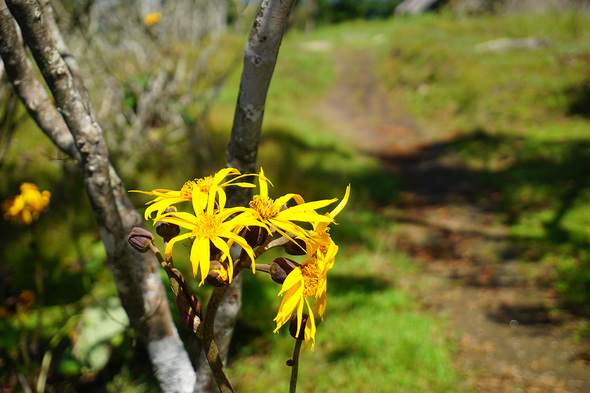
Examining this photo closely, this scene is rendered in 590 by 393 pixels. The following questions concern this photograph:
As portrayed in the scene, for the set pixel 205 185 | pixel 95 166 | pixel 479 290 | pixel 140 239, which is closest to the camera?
pixel 140 239

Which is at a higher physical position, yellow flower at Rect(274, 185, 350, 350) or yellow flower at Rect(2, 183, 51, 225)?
yellow flower at Rect(274, 185, 350, 350)

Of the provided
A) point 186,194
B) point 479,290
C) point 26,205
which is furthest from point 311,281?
point 479,290

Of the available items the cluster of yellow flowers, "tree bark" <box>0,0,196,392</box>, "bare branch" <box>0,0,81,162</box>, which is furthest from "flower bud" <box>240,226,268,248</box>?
"bare branch" <box>0,0,81,162</box>

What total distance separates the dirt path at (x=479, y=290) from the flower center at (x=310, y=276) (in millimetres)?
1992

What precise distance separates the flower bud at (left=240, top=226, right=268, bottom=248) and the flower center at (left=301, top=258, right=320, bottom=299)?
0.39 feet

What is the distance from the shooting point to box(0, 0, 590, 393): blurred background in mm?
2342

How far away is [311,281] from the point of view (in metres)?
0.97

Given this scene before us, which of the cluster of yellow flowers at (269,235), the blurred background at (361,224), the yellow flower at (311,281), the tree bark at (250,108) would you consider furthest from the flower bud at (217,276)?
the blurred background at (361,224)

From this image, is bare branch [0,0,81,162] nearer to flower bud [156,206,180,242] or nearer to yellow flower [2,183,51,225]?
flower bud [156,206,180,242]

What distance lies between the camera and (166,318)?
1396 mm

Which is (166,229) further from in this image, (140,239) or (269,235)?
(269,235)

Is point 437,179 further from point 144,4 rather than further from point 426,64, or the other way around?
point 426,64

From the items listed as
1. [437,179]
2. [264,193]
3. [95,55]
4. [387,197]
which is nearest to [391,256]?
[387,197]

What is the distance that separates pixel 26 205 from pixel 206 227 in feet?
4.97
